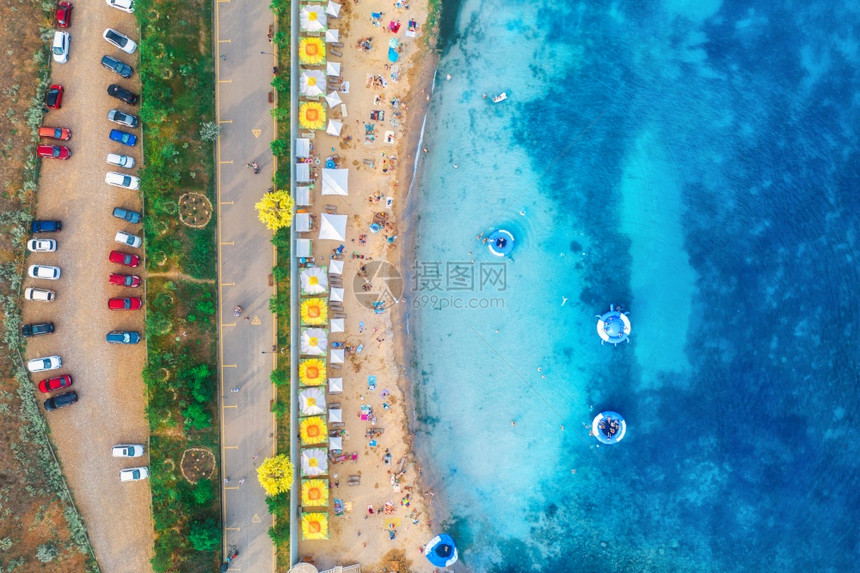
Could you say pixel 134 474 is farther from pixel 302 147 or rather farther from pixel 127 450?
pixel 302 147

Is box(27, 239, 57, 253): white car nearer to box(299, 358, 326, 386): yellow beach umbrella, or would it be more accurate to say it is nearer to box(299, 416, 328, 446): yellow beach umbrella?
box(299, 358, 326, 386): yellow beach umbrella

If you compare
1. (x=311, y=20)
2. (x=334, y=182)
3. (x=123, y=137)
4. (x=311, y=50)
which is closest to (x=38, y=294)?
(x=123, y=137)

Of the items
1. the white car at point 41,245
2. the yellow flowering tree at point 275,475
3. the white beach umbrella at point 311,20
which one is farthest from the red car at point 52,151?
the yellow flowering tree at point 275,475

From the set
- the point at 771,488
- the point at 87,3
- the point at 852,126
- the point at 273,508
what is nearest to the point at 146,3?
the point at 87,3

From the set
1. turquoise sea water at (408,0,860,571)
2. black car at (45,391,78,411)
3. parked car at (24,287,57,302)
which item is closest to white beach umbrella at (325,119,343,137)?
turquoise sea water at (408,0,860,571)

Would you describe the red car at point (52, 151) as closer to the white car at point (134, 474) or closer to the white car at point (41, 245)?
the white car at point (41, 245)

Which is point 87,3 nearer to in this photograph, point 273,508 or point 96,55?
point 96,55
